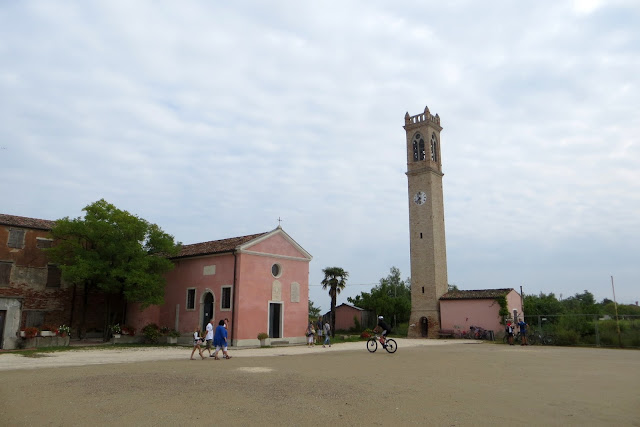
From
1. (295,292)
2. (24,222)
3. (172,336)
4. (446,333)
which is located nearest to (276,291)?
(295,292)

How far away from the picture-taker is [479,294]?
35.5 metres

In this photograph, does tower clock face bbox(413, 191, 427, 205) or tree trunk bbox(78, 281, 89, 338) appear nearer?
tree trunk bbox(78, 281, 89, 338)

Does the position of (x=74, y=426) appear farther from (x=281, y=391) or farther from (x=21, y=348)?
(x=21, y=348)

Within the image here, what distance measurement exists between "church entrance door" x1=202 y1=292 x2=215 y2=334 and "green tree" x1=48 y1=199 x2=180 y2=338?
2.49m

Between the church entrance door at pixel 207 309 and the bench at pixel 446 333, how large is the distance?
19.5m

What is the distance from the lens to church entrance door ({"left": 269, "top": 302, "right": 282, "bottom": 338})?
85.3ft

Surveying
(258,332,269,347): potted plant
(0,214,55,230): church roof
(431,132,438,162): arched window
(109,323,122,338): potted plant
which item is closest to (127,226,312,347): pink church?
(258,332,269,347): potted plant

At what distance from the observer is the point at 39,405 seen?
782 centimetres

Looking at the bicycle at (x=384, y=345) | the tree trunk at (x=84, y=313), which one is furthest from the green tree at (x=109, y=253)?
the bicycle at (x=384, y=345)

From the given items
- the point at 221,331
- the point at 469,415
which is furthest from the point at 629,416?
the point at 221,331

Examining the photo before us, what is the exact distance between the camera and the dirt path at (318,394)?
698 cm

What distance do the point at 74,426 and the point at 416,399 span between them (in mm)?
5729

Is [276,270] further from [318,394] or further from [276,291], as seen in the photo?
[318,394]

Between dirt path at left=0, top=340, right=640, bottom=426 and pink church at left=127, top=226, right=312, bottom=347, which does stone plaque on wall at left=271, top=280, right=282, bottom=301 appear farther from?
dirt path at left=0, top=340, right=640, bottom=426
